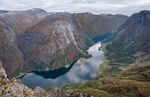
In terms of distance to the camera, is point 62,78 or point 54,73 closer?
point 62,78

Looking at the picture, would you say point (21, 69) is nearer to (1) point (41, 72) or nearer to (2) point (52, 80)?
(1) point (41, 72)

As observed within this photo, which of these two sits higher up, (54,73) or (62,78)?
(62,78)

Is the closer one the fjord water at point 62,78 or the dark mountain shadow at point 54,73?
the fjord water at point 62,78

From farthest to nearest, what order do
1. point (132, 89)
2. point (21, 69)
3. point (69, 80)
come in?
point (21, 69), point (69, 80), point (132, 89)

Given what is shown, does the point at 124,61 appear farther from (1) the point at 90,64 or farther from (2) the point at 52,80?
(2) the point at 52,80

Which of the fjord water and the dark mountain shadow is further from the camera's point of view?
the dark mountain shadow

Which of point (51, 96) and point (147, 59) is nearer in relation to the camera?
point (51, 96)

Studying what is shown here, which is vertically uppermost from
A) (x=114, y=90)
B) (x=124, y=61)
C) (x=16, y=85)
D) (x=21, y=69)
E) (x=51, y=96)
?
(x=16, y=85)

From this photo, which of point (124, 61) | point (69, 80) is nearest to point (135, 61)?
point (124, 61)

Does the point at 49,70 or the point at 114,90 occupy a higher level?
the point at 114,90

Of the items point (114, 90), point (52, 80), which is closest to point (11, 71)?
point (52, 80)

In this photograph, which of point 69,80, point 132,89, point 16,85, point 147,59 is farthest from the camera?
point 147,59
